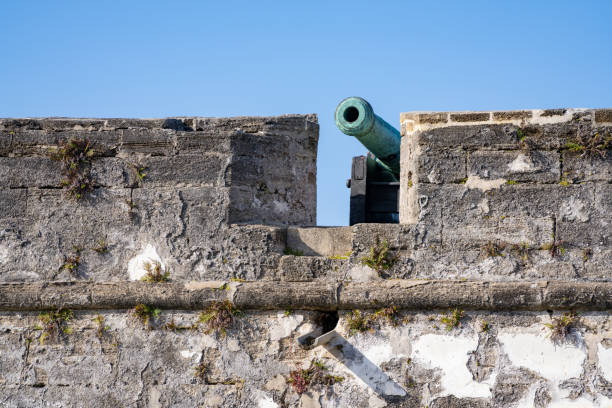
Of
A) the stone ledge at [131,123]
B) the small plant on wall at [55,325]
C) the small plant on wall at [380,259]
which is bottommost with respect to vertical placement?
the small plant on wall at [55,325]

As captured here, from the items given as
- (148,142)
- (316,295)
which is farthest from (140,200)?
(316,295)

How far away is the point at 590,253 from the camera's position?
5.26 m

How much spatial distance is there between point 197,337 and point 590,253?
7.69 ft

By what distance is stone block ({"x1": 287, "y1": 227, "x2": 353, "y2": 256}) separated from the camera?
5.47 metres

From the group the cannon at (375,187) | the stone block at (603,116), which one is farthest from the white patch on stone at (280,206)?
the stone block at (603,116)

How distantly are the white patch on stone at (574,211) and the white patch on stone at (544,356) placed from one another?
2.35 ft

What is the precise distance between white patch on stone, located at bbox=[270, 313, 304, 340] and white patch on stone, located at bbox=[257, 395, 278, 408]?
343 millimetres

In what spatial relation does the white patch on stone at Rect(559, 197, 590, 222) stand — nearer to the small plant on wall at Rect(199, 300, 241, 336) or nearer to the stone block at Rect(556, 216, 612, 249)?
the stone block at Rect(556, 216, 612, 249)

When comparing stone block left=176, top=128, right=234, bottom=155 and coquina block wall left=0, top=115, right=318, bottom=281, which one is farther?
stone block left=176, top=128, right=234, bottom=155

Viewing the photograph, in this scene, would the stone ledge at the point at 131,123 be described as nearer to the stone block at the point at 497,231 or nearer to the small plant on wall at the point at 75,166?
the small plant on wall at the point at 75,166

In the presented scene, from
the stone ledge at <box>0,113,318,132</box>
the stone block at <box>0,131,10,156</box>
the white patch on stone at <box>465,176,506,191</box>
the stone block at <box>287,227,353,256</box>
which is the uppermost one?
the stone ledge at <box>0,113,318,132</box>

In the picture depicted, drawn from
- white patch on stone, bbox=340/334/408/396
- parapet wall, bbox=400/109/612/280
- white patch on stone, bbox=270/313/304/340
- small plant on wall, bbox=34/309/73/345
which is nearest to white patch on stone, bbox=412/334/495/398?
white patch on stone, bbox=340/334/408/396

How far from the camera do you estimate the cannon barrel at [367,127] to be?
6.18 metres

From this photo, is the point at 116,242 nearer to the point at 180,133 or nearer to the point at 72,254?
the point at 72,254
